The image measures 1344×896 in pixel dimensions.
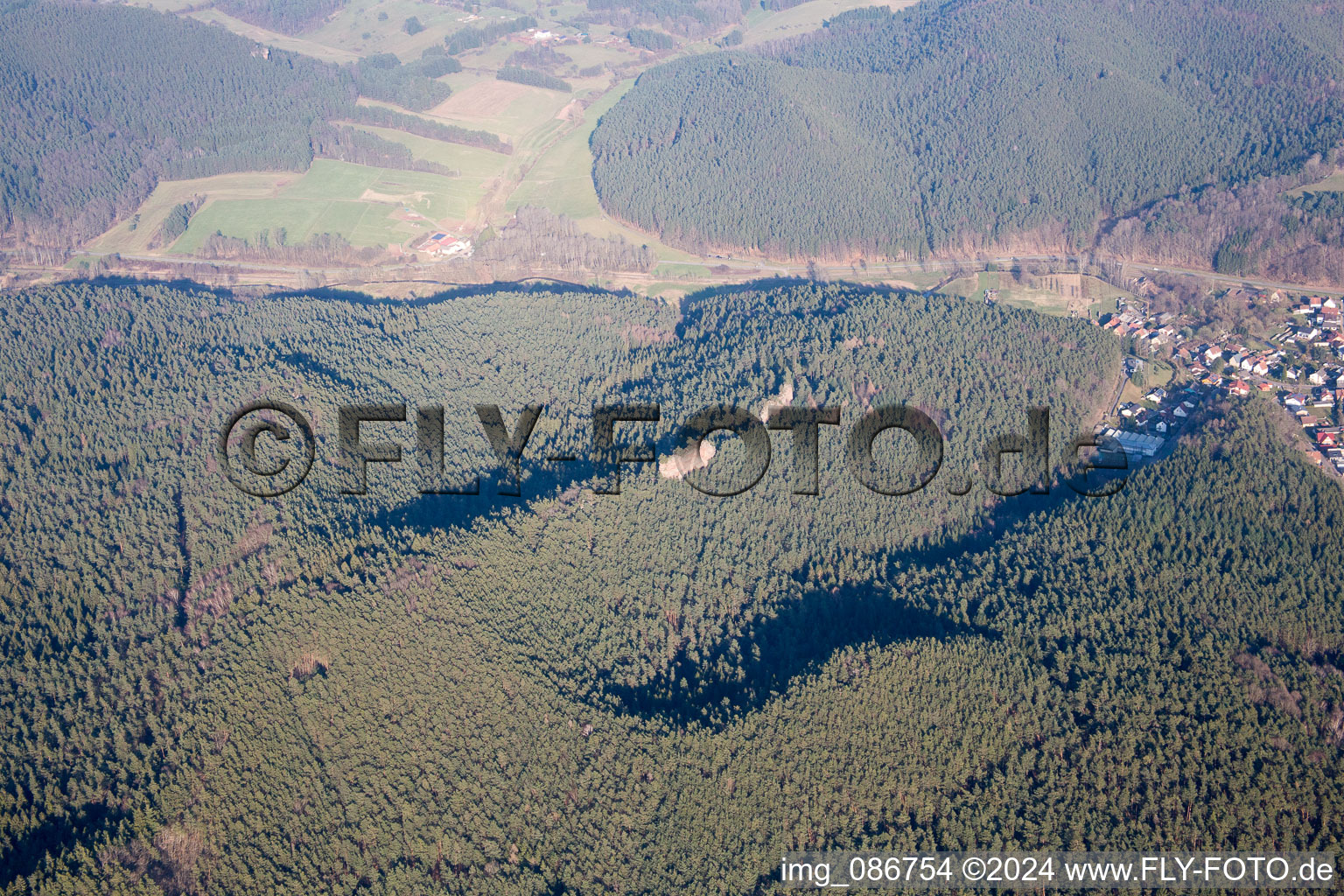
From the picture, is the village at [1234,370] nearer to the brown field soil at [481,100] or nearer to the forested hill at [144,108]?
the forested hill at [144,108]

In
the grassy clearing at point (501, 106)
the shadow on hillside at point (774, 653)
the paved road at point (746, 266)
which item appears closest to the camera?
the shadow on hillside at point (774, 653)

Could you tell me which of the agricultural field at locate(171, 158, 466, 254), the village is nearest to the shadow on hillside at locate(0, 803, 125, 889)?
the village

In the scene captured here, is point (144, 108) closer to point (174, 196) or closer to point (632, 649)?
point (174, 196)

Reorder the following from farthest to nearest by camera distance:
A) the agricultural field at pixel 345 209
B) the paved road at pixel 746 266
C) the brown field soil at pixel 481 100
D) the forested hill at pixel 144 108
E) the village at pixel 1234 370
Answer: the brown field soil at pixel 481 100
the forested hill at pixel 144 108
the agricultural field at pixel 345 209
the paved road at pixel 746 266
the village at pixel 1234 370

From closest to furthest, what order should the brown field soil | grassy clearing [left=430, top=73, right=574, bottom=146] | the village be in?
the village, grassy clearing [left=430, top=73, right=574, bottom=146], the brown field soil

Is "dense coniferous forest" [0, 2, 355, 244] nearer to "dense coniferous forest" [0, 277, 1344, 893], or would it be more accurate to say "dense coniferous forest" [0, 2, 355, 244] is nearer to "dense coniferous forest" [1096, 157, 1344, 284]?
"dense coniferous forest" [0, 277, 1344, 893]

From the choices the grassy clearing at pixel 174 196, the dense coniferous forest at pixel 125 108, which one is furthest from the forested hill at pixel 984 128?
the dense coniferous forest at pixel 125 108
